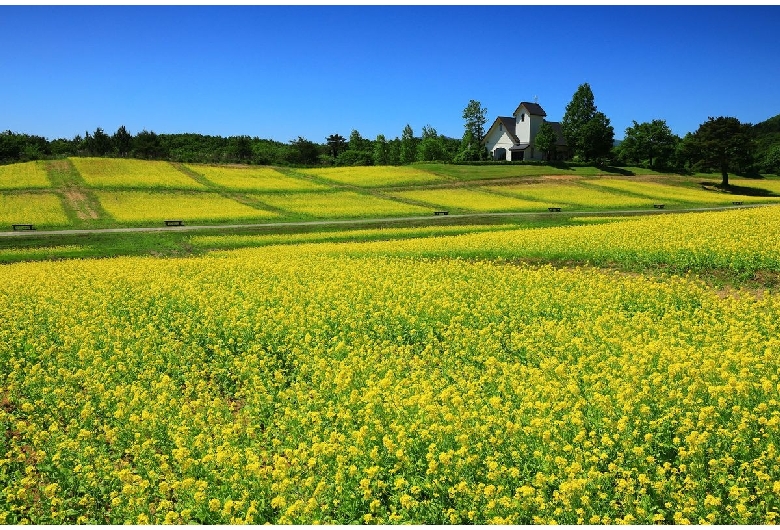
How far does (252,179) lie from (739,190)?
6025cm

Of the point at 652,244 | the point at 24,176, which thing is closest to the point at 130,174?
the point at 24,176

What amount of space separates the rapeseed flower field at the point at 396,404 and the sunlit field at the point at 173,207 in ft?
97.2

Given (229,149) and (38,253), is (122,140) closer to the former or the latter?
(229,149)

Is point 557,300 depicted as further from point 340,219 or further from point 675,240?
point 340,219

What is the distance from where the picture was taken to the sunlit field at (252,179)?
62188mm

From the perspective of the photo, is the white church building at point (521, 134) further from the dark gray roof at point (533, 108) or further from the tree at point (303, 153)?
the tree at point (303, 153)

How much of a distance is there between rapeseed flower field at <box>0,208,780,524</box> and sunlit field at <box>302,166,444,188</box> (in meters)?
52.2

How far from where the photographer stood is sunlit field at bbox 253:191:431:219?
4781cm

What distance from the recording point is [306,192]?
60.9 metres

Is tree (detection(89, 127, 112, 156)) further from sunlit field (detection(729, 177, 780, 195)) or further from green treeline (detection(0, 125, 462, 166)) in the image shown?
sunlit field (detection(729, 177, 780, 195))

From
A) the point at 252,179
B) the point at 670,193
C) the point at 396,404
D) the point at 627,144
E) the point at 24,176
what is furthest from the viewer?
the point at 627,144

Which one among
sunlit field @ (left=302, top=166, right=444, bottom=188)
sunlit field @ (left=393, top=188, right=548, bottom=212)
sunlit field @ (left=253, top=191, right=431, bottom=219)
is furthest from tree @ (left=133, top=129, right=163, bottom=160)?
sunlit field @ (left=393, top=188, right=548, bottom=212)

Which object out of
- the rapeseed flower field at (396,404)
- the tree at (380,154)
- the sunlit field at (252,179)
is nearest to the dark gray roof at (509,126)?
the tree at (380,154)

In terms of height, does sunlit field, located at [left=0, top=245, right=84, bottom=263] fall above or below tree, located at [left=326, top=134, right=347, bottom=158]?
below
